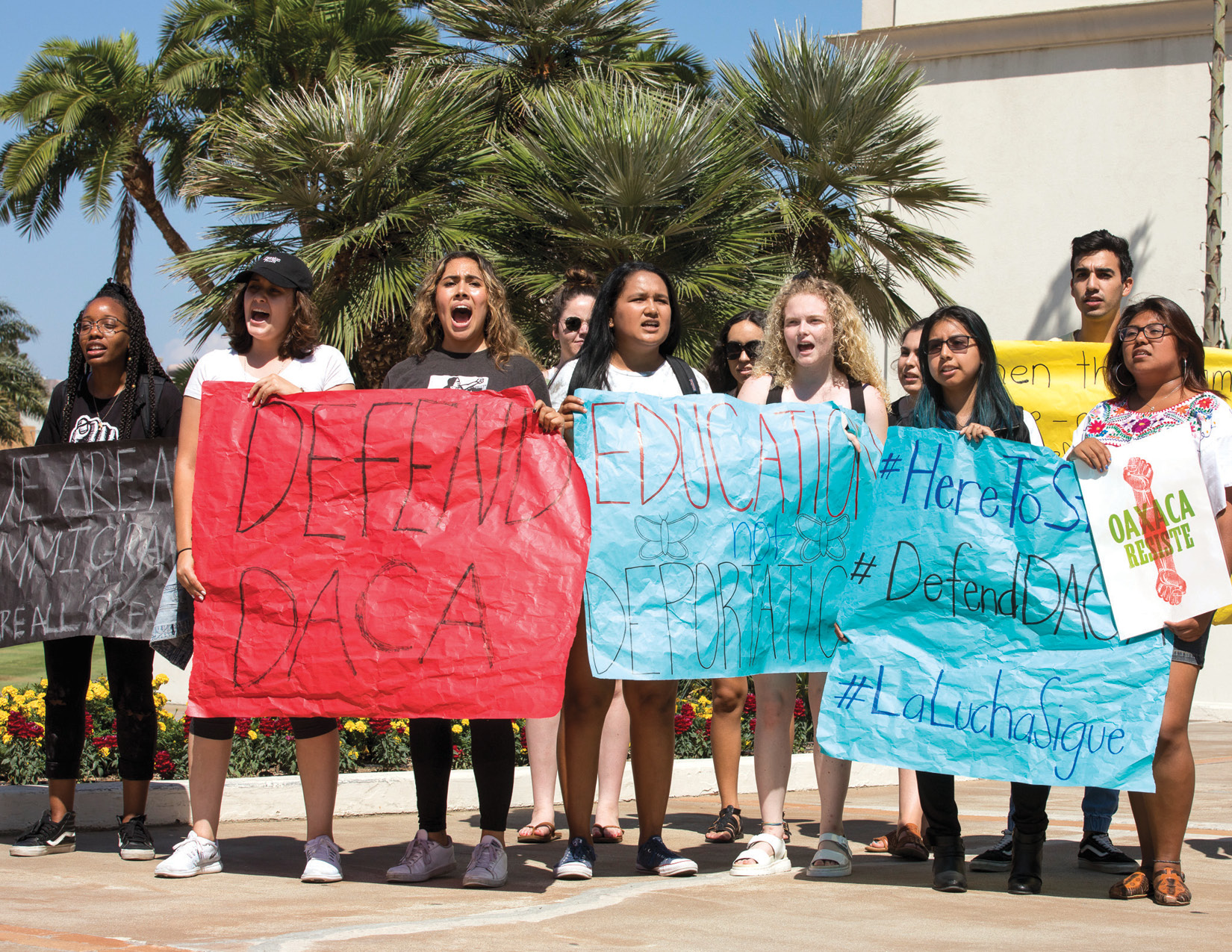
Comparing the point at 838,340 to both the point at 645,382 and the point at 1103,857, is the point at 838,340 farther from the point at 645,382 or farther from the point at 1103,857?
the point at 1103,857

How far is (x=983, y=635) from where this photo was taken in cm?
405

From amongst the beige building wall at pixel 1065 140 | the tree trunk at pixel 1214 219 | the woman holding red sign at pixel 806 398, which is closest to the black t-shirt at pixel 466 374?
the woman holding red sign at pixel 806 398

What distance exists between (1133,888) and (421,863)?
7.38ft

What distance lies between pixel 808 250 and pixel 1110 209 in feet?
17.8

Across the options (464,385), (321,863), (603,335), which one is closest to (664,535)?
(603,335)

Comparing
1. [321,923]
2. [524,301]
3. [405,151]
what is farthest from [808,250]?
[321,923]

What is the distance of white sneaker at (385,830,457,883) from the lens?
4.05 m

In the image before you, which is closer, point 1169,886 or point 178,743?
point 1169,886

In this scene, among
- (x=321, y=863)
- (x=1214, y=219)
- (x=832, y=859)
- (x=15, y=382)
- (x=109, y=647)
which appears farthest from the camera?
(x=15, y=382)

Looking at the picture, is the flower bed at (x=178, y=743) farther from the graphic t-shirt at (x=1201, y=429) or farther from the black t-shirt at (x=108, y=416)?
the graphic t-shirt at (x=1201, y=429)

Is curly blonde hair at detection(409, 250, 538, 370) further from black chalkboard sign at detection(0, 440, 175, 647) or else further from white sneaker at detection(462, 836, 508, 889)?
white sneaker at detection(462, 836, 508, 889)

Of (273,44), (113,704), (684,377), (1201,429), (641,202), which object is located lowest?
(113,704)

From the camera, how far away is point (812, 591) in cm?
423

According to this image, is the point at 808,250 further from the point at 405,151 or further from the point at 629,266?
the point at 629,266
